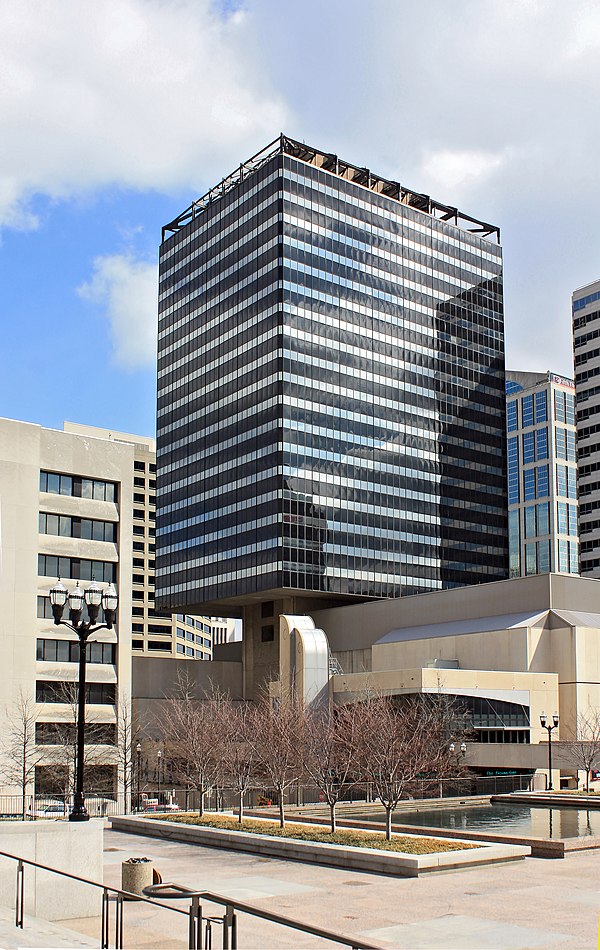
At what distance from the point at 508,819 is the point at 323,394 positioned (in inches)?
3288

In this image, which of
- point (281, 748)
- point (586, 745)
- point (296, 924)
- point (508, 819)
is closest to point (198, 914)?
point (296, 924)

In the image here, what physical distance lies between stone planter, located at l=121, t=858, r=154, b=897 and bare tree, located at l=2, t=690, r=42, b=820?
44.8 m

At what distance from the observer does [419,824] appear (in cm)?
4191

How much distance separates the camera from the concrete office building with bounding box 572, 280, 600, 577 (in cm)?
15275

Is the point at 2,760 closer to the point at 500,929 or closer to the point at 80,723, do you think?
the point at 80,723

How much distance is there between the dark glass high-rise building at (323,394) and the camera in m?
122

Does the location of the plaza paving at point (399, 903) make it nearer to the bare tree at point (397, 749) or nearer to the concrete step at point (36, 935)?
the concrete step at point (36, 935)

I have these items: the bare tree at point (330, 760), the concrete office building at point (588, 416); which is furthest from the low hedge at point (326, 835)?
the concrete office building at point (588, 416)

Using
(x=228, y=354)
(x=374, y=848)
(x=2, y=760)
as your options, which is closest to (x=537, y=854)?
(x=374, y=848)

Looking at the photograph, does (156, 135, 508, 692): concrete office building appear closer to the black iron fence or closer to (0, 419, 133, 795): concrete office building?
(0, 419, 133, 795): concrete office building

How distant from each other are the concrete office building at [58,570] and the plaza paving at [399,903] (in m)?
38.7

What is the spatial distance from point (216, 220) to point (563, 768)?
8758 centimetres

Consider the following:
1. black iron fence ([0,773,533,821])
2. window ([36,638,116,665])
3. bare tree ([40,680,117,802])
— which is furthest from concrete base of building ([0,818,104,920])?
window ([36,638,116,665])

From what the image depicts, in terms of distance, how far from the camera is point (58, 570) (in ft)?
240
